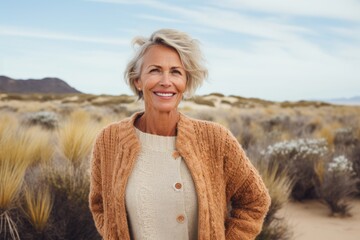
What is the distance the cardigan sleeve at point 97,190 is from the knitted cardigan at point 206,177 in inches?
1.4

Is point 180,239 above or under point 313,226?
above

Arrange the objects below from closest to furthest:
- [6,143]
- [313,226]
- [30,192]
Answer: [30,192], [6,143], [313,226]

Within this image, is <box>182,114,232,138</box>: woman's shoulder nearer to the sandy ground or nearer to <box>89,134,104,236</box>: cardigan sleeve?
<box>89,134,104,236</box>: cardigan sleeve

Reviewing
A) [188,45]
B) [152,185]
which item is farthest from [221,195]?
[188,45]

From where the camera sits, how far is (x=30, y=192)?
4207 mm

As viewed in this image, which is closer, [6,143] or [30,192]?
[30,192]

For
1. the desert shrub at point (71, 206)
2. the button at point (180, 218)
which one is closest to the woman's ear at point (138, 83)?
the button at point (180, 218)

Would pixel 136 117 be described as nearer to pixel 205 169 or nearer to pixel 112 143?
pixel 112 143

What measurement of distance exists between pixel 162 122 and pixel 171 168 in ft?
0.85

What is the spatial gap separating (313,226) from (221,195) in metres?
4.80

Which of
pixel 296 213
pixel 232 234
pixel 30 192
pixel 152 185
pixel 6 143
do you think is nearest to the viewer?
pixel 152 185

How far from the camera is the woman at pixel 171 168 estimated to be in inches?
81.1

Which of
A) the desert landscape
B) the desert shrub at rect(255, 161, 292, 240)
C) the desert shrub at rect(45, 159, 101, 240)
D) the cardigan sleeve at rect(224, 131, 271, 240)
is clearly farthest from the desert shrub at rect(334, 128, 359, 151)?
the cardigan sleeve at rect(224, 131, 271, 240)

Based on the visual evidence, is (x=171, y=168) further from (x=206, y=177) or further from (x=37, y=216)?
(x=37, y=216)
